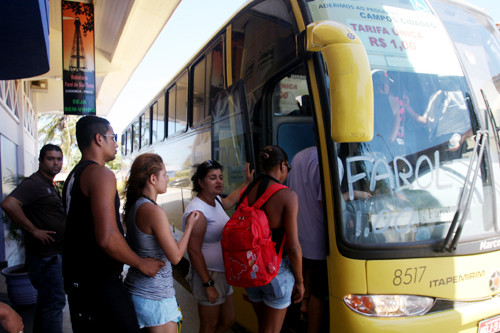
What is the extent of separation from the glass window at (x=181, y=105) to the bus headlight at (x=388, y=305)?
4.42 metres

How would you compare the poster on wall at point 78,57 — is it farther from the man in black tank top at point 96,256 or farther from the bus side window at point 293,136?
the man in black tank top at point 96,256

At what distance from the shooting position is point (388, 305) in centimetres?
266

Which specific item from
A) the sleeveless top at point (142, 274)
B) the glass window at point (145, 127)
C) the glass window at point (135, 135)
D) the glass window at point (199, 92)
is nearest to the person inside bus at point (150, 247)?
the sleeveless top at point (142, 274)

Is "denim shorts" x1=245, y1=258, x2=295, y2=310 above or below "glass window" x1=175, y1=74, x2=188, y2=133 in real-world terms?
below

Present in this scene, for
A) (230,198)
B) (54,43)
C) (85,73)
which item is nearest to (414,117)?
(230,198)

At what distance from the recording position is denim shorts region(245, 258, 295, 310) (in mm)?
2890

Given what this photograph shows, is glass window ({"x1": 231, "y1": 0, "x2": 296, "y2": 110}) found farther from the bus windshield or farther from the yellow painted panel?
the yellow painted panel

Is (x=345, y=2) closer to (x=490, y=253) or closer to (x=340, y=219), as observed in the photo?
(x=340, y=219)

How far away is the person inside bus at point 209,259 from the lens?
3.04m

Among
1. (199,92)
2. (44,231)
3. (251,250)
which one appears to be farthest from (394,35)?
(44,231)

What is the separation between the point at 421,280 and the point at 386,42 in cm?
179

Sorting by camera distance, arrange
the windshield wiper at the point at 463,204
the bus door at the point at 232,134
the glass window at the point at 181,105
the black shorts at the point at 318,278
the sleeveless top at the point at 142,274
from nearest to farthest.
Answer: the sleeveless top at the point at 142,274 < the windshield wiper at the point at 463,204 < the black shorts at the point at 318,278 < the bus door at the point at 232,134 < the glass window at the point at 181,105

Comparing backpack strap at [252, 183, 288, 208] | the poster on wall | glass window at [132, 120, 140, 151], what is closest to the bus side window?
backpack strap at [252, 183, 288, 208]

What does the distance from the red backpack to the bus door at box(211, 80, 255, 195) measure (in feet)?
3.70
